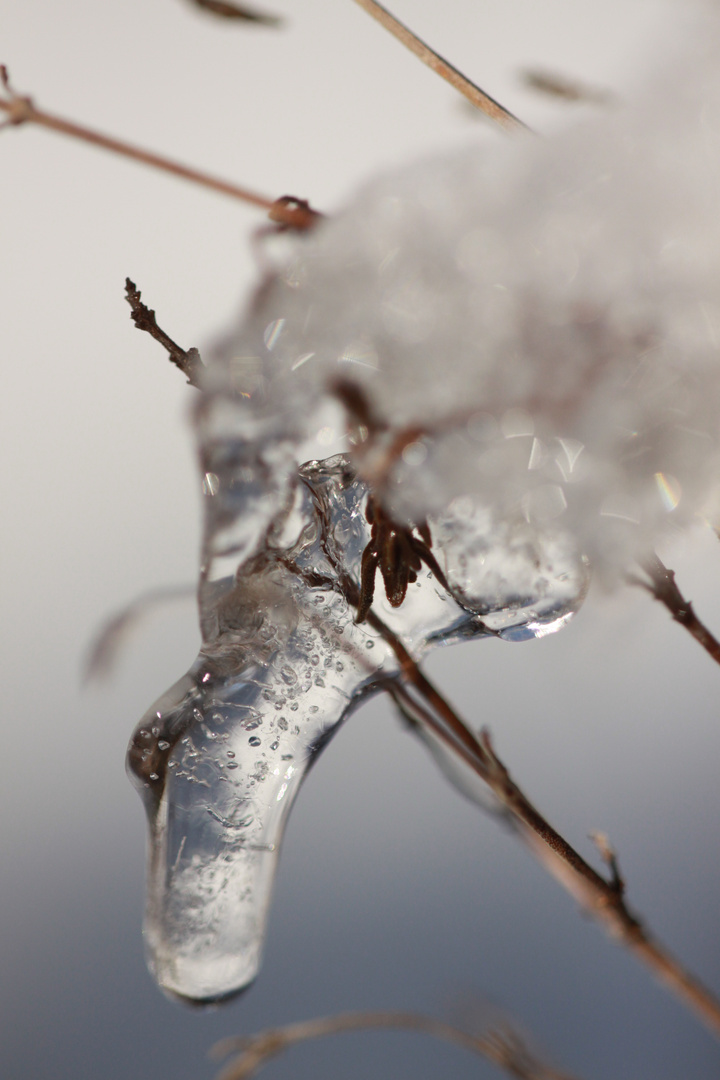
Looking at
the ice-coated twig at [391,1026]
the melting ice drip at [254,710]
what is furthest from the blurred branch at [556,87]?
the ice-coated twig at [391,1026]

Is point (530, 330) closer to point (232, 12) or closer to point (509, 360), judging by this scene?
point (509, 360)

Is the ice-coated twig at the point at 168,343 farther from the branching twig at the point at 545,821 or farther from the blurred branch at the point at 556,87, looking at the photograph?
the blurred branch at the point at 556,87

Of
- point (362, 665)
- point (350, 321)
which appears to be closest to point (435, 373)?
point (350, 321)

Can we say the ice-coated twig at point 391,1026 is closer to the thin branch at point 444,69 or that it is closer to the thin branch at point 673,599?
the thin branch at point 673,599

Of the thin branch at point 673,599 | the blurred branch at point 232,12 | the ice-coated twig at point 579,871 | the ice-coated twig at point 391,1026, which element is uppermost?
the blurred branch at point 232,12

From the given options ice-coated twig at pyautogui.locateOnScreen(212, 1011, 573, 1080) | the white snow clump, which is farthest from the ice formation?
ice-coated twig at pyautogui.locateOnScreen(212, 1011, 573, 1080)

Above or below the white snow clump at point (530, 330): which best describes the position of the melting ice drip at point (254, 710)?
below

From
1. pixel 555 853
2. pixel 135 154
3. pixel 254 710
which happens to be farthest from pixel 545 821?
pixel 135 154
